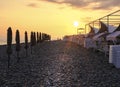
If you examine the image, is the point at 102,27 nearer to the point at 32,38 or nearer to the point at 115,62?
the point at 32,38

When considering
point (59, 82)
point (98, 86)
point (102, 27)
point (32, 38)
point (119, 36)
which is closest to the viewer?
point (98, 86)

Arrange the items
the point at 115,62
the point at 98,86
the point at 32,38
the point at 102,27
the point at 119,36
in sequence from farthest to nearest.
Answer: the point at 32,38 < the point at 102,27 < the point at 119,36 < the point at 115,62 < the point at 98,86

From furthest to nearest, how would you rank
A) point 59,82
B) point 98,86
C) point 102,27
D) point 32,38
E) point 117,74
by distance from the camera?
point 32,38
point 102,27
point 117,74
point 59,82
point 98,86

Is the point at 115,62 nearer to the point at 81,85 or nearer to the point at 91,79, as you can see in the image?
the point at 91,79

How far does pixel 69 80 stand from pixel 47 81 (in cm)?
112

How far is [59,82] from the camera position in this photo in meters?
18.3

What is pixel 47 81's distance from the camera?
18844 mm

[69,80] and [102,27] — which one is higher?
[102,27]

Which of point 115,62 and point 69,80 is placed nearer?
point 69,80

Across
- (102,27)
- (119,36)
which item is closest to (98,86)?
(119,36)

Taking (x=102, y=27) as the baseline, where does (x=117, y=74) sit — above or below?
below

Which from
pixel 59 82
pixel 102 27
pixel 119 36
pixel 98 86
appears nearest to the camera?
pixel 98 86

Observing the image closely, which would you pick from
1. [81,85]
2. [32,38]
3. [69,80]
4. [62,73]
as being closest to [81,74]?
[62,73]

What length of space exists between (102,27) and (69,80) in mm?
33236
